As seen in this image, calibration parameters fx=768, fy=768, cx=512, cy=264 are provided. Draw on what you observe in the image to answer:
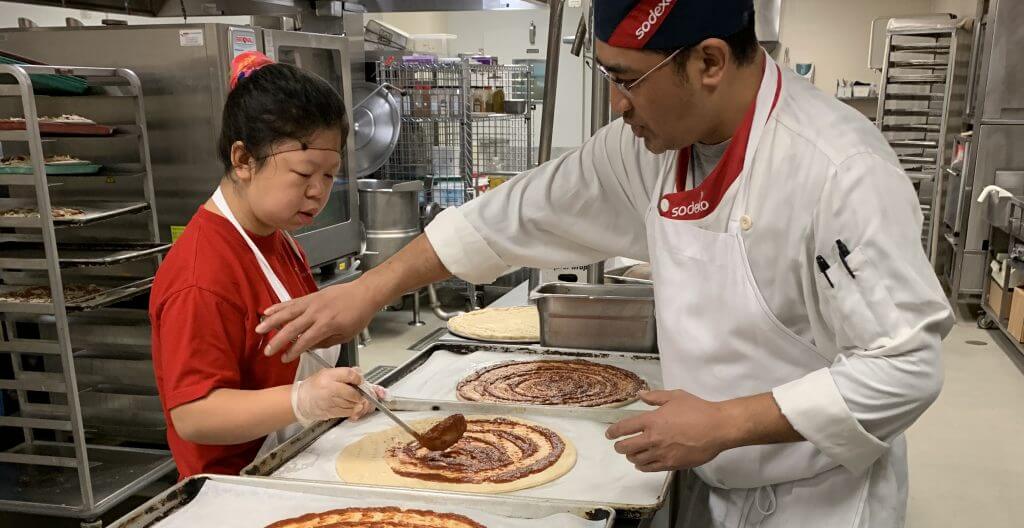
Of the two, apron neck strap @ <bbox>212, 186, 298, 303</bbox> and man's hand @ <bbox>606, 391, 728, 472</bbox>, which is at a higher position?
apron neck strap @ <bbox>212, 186, 298, 303</bbox>

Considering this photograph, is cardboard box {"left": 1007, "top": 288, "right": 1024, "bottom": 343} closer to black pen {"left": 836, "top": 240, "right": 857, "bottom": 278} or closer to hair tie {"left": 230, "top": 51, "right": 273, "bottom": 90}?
black pen {"left": 836, "top": 240, "right": 857, "bottom": 278}

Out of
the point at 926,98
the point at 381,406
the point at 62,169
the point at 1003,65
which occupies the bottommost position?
the point at 381,406

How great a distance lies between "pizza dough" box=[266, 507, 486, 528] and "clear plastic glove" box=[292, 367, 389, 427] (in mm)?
201

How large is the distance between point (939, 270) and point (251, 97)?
24.8 feet

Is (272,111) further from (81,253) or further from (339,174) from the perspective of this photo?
(339,174)

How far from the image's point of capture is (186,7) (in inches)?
150

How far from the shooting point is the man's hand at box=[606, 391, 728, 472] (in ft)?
3.57

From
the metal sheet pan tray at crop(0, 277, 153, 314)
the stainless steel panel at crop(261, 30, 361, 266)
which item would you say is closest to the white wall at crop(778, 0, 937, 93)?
the stainless steel panel at crop(261, 30, 361, 266)

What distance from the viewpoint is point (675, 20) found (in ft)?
3.60

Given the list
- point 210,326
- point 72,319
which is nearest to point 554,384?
point 210,326

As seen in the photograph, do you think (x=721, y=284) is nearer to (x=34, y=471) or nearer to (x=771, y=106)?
(x=771, y=106)

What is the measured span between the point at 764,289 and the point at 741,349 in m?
0.11

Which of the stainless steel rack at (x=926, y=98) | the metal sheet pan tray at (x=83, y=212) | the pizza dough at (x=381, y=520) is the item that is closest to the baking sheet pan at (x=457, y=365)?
the pizza dough at (x=381, y=520)

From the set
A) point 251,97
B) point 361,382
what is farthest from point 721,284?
point 251,97
